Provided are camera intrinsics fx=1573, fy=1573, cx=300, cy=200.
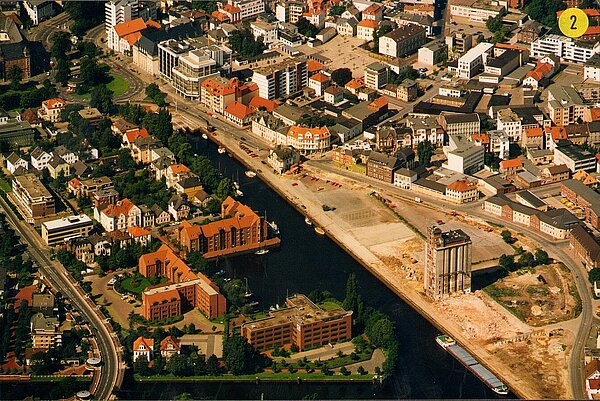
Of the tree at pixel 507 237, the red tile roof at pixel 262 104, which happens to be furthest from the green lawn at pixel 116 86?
the tree at pixel 507 237

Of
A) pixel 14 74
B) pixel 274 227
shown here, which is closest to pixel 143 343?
pixel 274 227

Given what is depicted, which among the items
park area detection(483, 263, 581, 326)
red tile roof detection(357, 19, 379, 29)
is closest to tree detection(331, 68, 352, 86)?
red tile roof detection(357, 19, 379, 29)

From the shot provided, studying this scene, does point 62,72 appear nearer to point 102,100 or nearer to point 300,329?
point 102,100

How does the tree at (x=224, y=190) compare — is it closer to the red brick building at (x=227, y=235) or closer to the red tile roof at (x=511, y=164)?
the red brick building at (x=227, y=235)

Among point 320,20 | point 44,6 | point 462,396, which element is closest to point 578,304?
point 462,396

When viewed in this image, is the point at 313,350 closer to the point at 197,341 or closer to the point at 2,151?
the point at 197,341

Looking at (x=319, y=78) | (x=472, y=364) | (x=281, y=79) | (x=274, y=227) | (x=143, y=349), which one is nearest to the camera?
(x=143, y=349)
